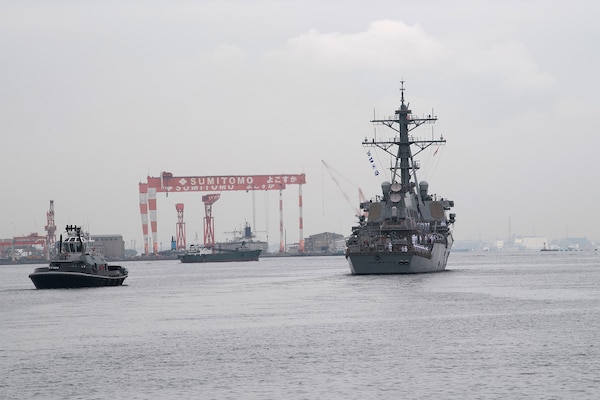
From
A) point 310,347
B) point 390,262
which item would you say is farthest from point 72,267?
point 310,347

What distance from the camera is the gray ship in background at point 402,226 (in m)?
87.8

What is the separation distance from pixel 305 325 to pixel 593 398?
21704 mm

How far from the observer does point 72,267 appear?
81.1 m

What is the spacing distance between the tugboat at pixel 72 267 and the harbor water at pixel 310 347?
11.7 metres

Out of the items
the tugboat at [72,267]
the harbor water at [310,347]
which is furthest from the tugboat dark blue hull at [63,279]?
the harbor water at [310,347]

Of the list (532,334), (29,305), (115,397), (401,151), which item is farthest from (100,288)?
(115,397)

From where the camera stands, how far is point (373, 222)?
90.8 meters

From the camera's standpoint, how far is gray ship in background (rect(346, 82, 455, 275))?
87.8 metres

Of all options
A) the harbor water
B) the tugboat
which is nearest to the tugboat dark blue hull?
the tugboat

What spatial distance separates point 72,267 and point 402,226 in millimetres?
27575

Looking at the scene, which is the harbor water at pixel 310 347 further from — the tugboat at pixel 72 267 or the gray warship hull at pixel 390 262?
the gray warship hull at pixel 390 262

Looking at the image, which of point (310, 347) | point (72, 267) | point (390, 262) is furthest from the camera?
point (390, 262)

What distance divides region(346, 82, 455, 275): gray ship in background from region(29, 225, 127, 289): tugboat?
2238cm

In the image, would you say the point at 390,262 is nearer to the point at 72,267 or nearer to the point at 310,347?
the point at 72,267
